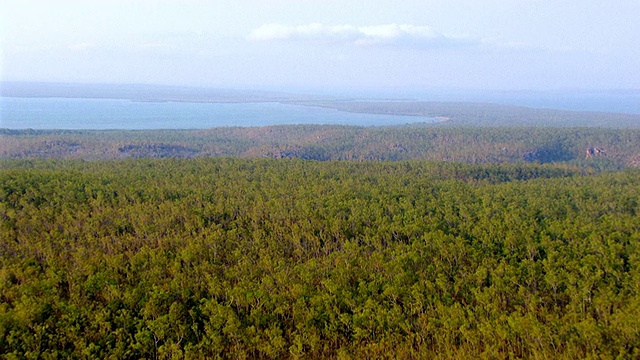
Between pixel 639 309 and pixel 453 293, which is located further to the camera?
pixel 453 293

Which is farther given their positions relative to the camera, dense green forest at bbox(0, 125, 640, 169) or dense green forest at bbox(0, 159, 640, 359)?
dense green forest at bbox(0, 125, 640, 169)

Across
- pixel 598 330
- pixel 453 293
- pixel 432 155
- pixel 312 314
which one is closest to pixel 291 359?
pixel 312 314

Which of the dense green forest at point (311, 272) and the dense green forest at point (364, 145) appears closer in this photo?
the dense green forest at point (311, 272)

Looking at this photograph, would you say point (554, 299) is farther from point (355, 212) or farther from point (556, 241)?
point (355, 212)

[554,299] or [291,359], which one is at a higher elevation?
[554,299]
